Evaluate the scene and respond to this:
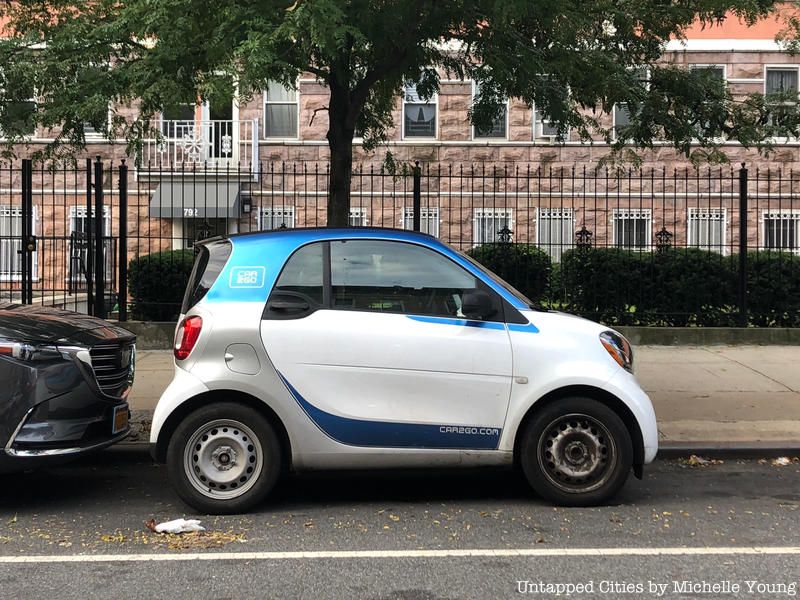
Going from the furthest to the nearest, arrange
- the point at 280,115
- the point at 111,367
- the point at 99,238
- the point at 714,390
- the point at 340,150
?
the point at 280,115, the point at 99,238, the point at 714,390, the point at 340,150, the point at 111,367

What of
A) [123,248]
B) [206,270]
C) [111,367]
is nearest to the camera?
[206,270]

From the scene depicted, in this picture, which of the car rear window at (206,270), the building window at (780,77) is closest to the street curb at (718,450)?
the car rear window at (206,270)

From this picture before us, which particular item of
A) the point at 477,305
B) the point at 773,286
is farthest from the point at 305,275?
the point at 773,286

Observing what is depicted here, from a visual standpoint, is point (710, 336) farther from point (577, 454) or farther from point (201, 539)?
point (201, 539)

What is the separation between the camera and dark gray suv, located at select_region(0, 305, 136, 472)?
4.76m

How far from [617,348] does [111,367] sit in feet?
11.6

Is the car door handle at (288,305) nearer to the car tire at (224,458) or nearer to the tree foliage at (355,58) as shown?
the car tire at (224,458)

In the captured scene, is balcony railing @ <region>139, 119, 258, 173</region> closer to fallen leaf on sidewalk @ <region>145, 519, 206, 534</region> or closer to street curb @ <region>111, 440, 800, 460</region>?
street curb @ <region>111, 440, 800, 460</region>

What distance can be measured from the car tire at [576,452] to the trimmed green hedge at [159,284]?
801 centimetres

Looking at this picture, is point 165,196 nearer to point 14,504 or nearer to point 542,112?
point 542,112

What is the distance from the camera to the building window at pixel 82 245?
11.9 meters

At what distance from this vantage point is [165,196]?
55.4ft

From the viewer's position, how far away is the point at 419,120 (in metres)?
18.1

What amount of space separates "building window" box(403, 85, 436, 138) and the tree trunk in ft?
35.1
